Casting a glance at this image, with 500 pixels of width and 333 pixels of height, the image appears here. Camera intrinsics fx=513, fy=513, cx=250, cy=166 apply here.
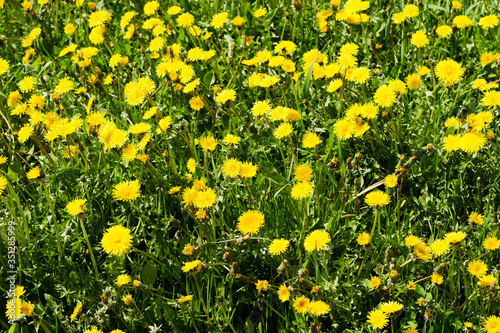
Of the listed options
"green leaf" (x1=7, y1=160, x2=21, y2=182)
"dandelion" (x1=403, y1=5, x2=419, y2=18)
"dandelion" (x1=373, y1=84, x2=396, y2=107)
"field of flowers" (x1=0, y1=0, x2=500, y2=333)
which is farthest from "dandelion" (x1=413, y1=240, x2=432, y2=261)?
"green leaf" (x1=7, y1=160, x2=21, y2=182)

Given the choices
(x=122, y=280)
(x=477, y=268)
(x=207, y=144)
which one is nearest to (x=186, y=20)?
(x=207, y=144)

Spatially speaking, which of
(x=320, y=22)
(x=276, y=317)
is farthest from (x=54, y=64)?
(x=276, y=317)

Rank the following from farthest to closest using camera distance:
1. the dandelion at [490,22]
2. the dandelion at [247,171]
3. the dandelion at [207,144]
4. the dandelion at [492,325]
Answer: the dandelion at [490,22]
the dandelion at [207,144]
the dandelion at [247,171]
the dandelion at [492,325]

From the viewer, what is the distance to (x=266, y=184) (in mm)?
2340

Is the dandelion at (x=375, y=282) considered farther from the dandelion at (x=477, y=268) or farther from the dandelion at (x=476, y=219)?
the dandelion at (x=476, y=219)

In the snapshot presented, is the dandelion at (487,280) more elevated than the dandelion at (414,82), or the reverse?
the dandelion at (414,82)

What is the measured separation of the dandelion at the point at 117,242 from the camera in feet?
6.13

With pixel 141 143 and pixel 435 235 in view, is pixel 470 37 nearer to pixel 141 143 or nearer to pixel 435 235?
pixel 435 235

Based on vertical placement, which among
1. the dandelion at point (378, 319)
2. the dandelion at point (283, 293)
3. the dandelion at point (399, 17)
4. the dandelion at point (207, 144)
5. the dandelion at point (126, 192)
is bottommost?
the dandelion at point (378, 319)

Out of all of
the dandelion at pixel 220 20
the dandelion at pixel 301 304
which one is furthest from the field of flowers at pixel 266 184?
the dandelion at pixel 220 20

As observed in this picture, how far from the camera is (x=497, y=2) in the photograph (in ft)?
9.99

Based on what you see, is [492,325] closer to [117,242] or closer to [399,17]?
[117,242]

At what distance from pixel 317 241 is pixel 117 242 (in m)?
0.74

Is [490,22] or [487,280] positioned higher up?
[490,22]
